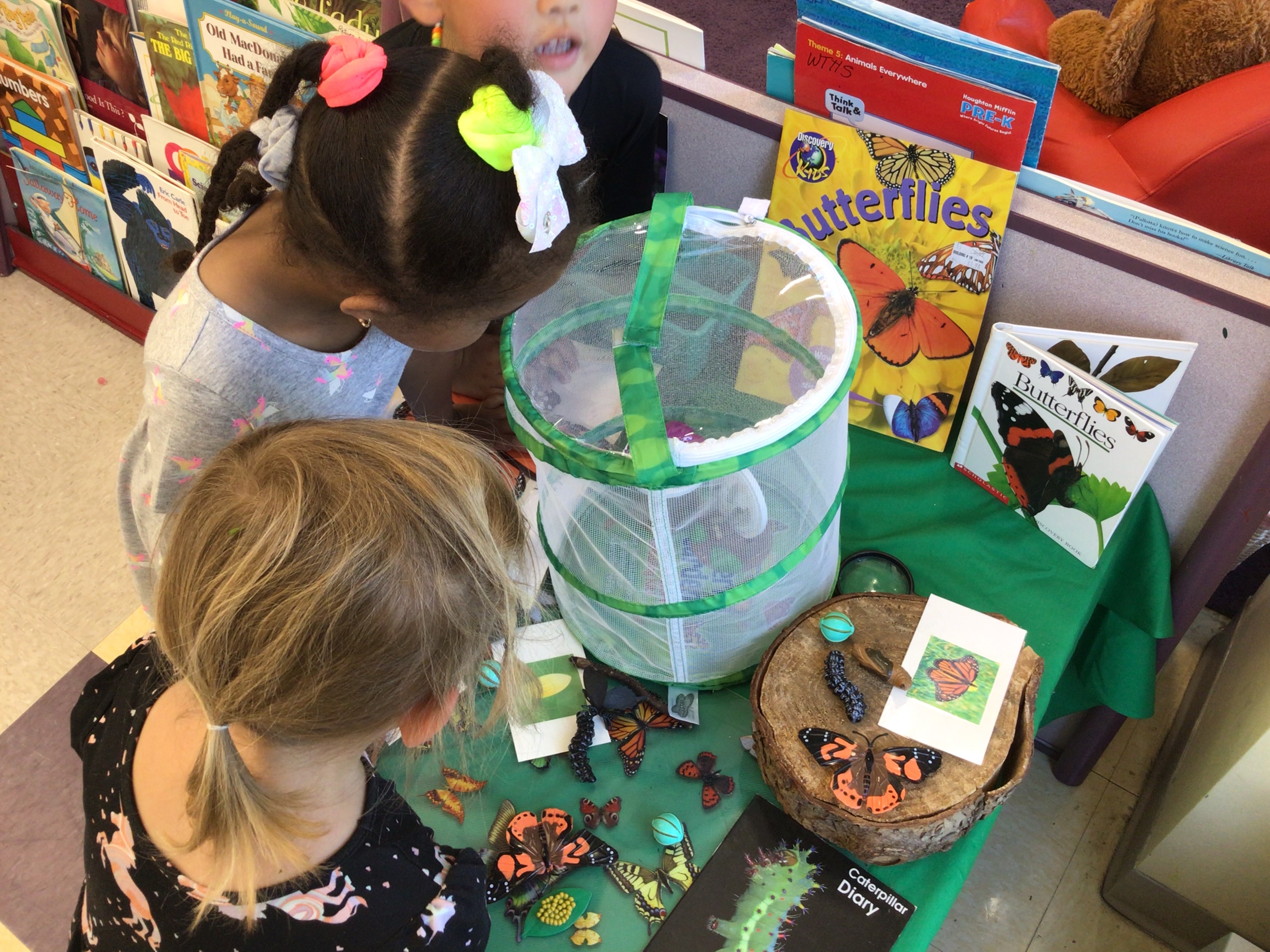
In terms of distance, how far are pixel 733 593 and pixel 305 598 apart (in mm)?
387

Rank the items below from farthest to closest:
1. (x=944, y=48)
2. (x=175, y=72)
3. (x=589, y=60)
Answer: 1. (x=175, y=72)
2. (x=589, y=60)
3. (x=944, y=48)

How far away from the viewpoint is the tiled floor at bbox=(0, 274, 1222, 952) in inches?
54.6

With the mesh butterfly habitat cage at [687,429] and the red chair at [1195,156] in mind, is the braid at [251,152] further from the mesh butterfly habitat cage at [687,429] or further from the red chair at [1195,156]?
the red chair at [1195,156]

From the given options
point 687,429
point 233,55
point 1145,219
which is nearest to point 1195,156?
point 1145,219

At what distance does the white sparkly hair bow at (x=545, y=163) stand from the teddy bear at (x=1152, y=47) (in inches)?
52.5

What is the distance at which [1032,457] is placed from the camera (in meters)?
1.05

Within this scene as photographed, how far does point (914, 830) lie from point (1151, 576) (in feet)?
1.82

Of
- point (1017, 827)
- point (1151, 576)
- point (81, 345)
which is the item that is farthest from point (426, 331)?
point (81, 345)

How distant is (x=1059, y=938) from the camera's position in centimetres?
137

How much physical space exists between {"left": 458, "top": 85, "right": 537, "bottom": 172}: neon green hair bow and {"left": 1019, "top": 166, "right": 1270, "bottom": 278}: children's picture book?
22.5 inches

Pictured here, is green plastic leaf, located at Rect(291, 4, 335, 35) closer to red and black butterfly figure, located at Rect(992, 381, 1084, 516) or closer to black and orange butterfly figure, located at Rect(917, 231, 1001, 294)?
black and orange butterfly figure, located at Rect(917, 231, 1001, 294)

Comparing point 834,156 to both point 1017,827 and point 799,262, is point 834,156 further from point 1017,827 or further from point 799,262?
point 1017,827

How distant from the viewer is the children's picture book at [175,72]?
1.54 m

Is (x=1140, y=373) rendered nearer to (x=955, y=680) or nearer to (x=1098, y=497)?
(x=1098, y=497)
